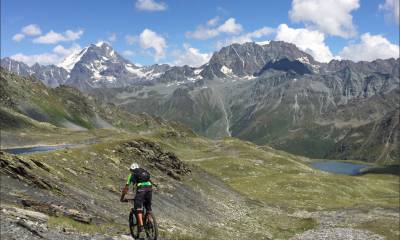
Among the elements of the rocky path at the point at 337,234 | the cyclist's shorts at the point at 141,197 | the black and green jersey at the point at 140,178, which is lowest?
the rocky path at the point at 337,234

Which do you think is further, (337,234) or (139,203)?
(337,234)

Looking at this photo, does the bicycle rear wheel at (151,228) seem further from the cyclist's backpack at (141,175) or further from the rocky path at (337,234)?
the rocky path at (337,234)

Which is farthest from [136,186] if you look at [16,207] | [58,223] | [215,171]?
[215,171]

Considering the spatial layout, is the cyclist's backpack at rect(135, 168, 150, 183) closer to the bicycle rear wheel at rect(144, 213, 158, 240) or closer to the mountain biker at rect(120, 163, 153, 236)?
the mountain biker at rect(120, 163, 153, 236)

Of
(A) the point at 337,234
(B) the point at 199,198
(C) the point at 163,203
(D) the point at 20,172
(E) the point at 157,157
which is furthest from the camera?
(E) the point at 157,157

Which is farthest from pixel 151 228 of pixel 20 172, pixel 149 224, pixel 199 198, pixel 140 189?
pixel 199 198

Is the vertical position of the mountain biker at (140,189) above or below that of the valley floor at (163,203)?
above

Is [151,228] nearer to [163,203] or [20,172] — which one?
[20,172]

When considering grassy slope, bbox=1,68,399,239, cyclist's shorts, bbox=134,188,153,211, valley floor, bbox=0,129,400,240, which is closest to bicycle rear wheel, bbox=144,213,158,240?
cyclist's shorts, bbox=134,188,153,211

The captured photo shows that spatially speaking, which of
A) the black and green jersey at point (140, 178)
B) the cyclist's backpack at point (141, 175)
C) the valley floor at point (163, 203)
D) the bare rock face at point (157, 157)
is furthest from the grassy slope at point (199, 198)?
the cyclist's backpack at point (141, 175)

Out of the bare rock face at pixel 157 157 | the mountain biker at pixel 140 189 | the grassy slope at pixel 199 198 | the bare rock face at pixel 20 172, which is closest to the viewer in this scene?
the mountain biker at pixel 140 189

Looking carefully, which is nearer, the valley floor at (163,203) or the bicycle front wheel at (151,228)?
the bicycle front wheel at (151,228)

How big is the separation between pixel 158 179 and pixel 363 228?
111ft

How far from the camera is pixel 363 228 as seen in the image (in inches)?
2977
